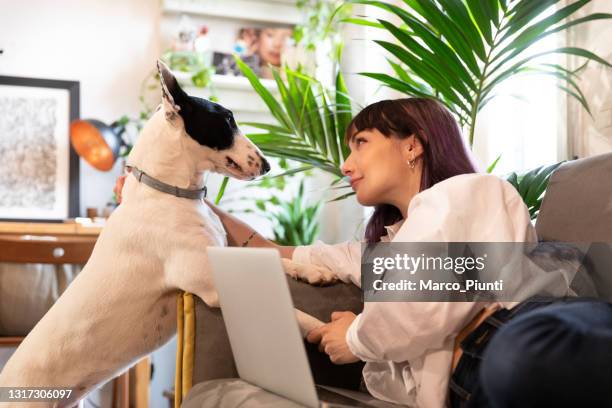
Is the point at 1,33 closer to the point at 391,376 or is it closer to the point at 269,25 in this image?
the point at 269,25

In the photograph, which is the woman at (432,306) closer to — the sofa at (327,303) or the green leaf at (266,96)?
the sofa at (327,303)

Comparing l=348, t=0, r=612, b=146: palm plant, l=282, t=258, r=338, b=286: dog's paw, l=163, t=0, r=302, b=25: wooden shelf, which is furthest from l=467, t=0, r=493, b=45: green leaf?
l=163, t=0, r=302, b=25: wooden shelf

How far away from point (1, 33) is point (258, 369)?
9.28 feet

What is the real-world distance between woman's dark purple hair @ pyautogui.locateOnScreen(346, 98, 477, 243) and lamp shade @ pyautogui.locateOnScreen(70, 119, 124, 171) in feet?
6.46

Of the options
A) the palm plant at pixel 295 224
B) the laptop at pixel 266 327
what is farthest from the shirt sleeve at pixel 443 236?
the palm plant at pixel 295 224

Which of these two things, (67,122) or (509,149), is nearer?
(509,149)

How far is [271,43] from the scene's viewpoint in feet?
12.1

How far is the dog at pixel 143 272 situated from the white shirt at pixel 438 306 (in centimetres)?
37

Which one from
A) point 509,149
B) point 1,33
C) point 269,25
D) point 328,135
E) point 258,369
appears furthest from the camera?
point 269,25

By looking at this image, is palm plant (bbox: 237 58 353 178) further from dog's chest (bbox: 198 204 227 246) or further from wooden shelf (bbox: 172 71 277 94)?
wooden shelf (bbox: 172 71 277 94)

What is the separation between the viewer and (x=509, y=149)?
2.68 m

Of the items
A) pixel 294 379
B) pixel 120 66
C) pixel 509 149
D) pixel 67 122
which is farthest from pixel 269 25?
pixel 294 379

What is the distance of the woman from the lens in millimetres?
769

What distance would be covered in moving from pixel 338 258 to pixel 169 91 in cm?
48
